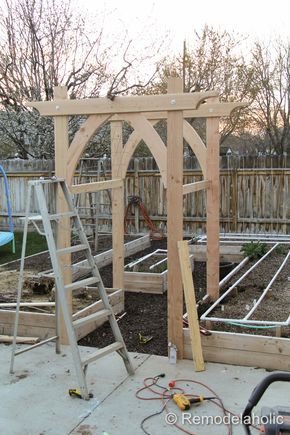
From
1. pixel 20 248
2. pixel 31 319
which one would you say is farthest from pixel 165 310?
pixel 20 248

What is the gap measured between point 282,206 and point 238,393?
24.7 feet

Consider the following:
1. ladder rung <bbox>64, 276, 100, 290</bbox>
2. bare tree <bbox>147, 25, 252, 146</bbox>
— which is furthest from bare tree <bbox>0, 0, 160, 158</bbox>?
ladder rung <bbox>64, 276, 100, 290</bbox>

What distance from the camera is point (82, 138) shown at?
4.67 metres

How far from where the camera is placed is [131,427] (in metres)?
3.32

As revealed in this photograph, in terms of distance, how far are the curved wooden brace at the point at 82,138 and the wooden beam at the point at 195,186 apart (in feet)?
3.49

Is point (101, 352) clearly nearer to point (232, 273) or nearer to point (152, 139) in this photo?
point (152, 139)

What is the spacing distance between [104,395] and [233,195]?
7852mm

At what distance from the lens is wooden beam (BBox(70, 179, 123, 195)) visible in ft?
15.6

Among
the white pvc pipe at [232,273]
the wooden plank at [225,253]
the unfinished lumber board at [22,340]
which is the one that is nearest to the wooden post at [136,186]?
the wooden plank at [225,253]

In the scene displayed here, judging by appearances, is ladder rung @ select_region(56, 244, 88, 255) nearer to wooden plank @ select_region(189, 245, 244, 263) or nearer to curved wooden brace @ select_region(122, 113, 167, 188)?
curved wooden brace @ select_region(122, 113, 167, 188)

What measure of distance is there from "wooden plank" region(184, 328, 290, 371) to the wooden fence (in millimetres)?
6318

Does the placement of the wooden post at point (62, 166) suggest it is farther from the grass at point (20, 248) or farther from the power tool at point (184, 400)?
the grass at point (20, 248)

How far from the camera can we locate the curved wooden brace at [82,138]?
4582mm

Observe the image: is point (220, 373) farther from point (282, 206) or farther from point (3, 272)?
point (282, 206)
